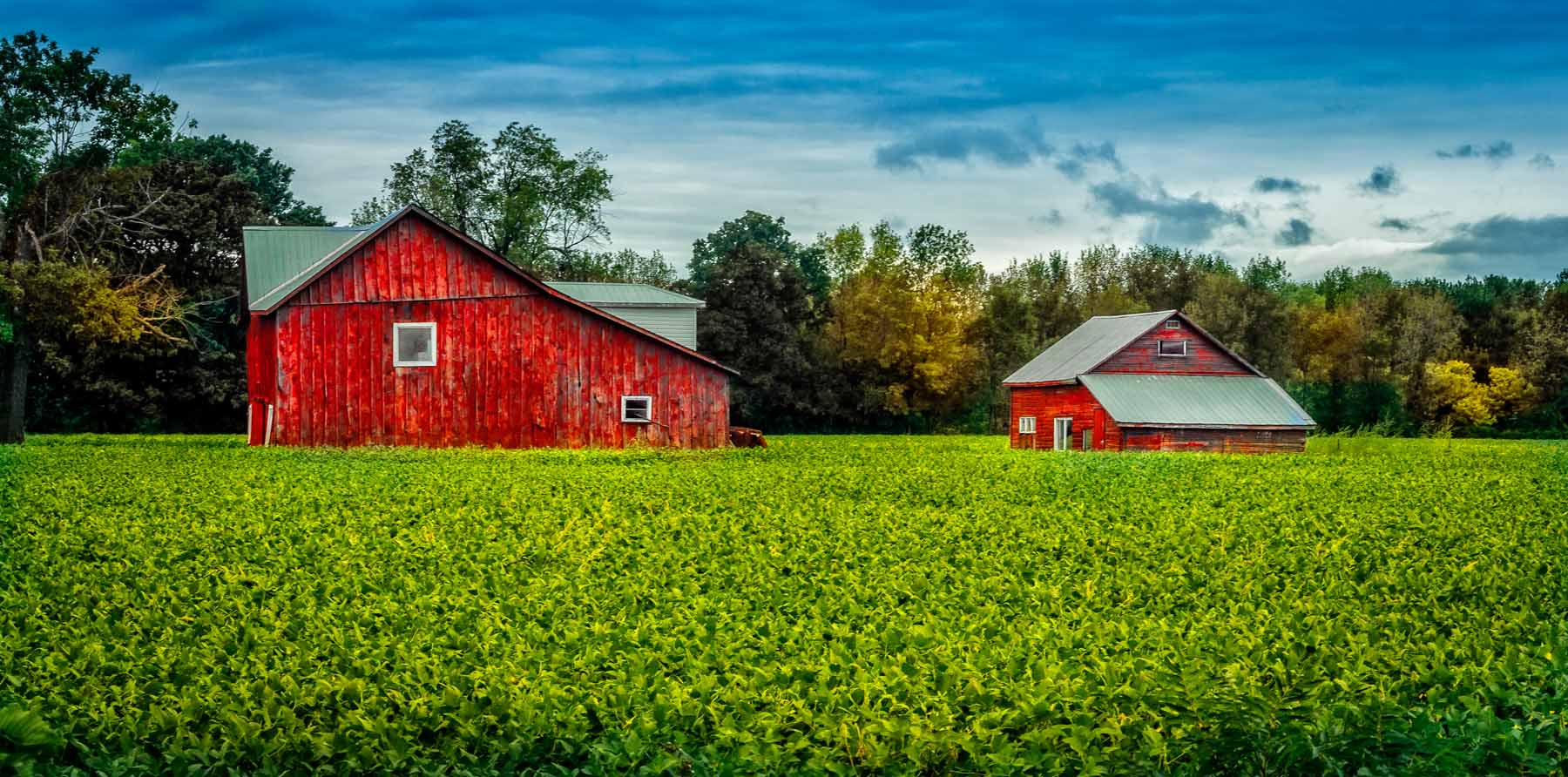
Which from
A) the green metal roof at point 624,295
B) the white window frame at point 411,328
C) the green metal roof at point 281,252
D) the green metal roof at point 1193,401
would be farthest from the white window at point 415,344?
the green metal roof at point 1193,401

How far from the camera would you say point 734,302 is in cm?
7200

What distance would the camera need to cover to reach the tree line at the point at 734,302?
159 feet

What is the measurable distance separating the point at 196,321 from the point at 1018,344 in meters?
43.0

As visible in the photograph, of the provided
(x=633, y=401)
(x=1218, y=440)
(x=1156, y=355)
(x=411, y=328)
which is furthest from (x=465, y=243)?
(x=1156, y=355)

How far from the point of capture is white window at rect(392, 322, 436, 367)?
126ft

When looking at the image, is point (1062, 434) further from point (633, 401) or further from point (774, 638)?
point (774, 638)

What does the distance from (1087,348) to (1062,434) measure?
14.1ft

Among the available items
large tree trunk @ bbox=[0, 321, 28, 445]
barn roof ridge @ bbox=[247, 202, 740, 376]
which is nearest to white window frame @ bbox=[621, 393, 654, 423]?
barn roof ridge @ bbox=[247, 202, 740, 376]

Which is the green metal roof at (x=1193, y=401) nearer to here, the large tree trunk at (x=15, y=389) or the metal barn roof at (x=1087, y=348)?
the metal barn roof at (x=1087, y=348)

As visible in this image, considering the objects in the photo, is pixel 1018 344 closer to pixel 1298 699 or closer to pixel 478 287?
pixel 478 287

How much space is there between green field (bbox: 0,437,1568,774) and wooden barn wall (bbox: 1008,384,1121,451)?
2930cm

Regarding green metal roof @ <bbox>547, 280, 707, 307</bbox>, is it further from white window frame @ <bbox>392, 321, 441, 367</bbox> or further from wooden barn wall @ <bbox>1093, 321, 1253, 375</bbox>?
wooden barn wall @ <bbox>1093, 321, 1253, 375</bbox>

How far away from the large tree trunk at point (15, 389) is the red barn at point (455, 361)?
1279 centimetres

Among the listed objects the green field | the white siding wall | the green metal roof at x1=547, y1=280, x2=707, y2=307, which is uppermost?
the green metal roof at x1=547, y1=280, x2=707, y2=307
